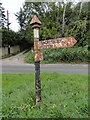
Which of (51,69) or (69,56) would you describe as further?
(69,56)

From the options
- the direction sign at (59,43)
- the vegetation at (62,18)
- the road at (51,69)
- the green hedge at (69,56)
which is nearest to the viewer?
the direction sign at (59,43)

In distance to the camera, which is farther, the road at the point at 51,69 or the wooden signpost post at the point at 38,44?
the road at the point at 51,69

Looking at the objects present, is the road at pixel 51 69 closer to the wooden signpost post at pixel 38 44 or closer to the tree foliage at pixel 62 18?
the wooden signpost post at pixel 38 44

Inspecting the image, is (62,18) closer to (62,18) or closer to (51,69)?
(62,18)

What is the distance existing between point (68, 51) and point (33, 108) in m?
8.44

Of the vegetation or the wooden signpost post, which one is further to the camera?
the vegetation

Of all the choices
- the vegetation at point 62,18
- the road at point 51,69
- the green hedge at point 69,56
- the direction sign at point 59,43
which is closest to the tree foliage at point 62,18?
the vegetation at point 62,18

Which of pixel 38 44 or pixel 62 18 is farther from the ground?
pixel 62 18

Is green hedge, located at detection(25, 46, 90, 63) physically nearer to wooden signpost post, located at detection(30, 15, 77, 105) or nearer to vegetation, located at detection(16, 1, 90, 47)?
vegetation, located at detection(16, 1, 90, 47)

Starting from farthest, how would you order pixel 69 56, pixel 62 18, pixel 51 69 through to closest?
pixel 62 18 → pixel 69 56 → pixel 51 69

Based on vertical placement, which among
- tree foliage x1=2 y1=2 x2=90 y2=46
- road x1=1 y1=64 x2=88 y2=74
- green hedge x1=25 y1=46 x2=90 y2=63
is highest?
tree foliage x1=2 y1=2 x2=90 y2=46

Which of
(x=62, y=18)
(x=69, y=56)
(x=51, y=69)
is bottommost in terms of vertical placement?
(x=51, y=69)

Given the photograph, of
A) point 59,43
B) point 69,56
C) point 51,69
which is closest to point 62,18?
point 69,56

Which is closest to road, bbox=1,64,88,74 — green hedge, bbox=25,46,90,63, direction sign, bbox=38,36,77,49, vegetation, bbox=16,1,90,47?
green hedge, bbox=25,46,90,63
